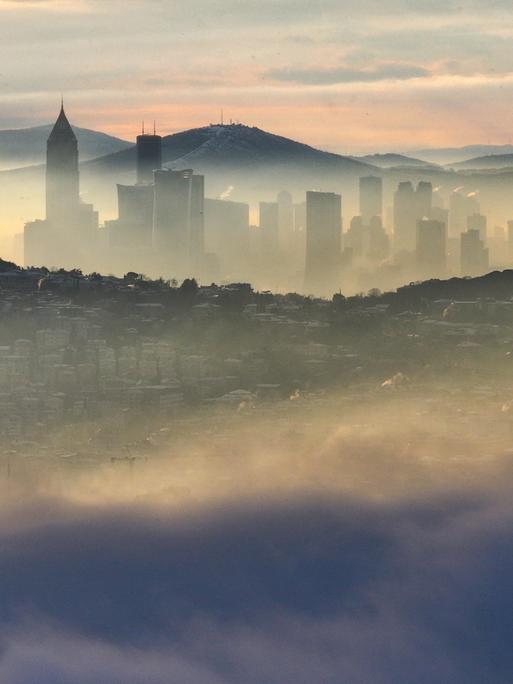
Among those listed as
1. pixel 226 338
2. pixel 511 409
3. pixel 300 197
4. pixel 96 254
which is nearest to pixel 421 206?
pixel 300 197

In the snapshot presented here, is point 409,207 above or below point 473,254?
above

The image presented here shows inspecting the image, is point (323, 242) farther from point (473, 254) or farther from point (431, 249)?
point (473, 254)

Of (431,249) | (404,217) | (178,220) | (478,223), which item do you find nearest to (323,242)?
(431,249)

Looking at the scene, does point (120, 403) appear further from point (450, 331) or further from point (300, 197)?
point (300, 197)

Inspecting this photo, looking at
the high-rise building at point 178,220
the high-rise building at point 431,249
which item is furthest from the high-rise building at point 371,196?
the high-rise building at point 178,220

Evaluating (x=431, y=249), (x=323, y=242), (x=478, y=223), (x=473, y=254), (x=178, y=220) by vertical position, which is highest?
(x=178, y=220)

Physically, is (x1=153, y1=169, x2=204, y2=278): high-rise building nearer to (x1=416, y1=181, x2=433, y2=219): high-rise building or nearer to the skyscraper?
the skyscraper
